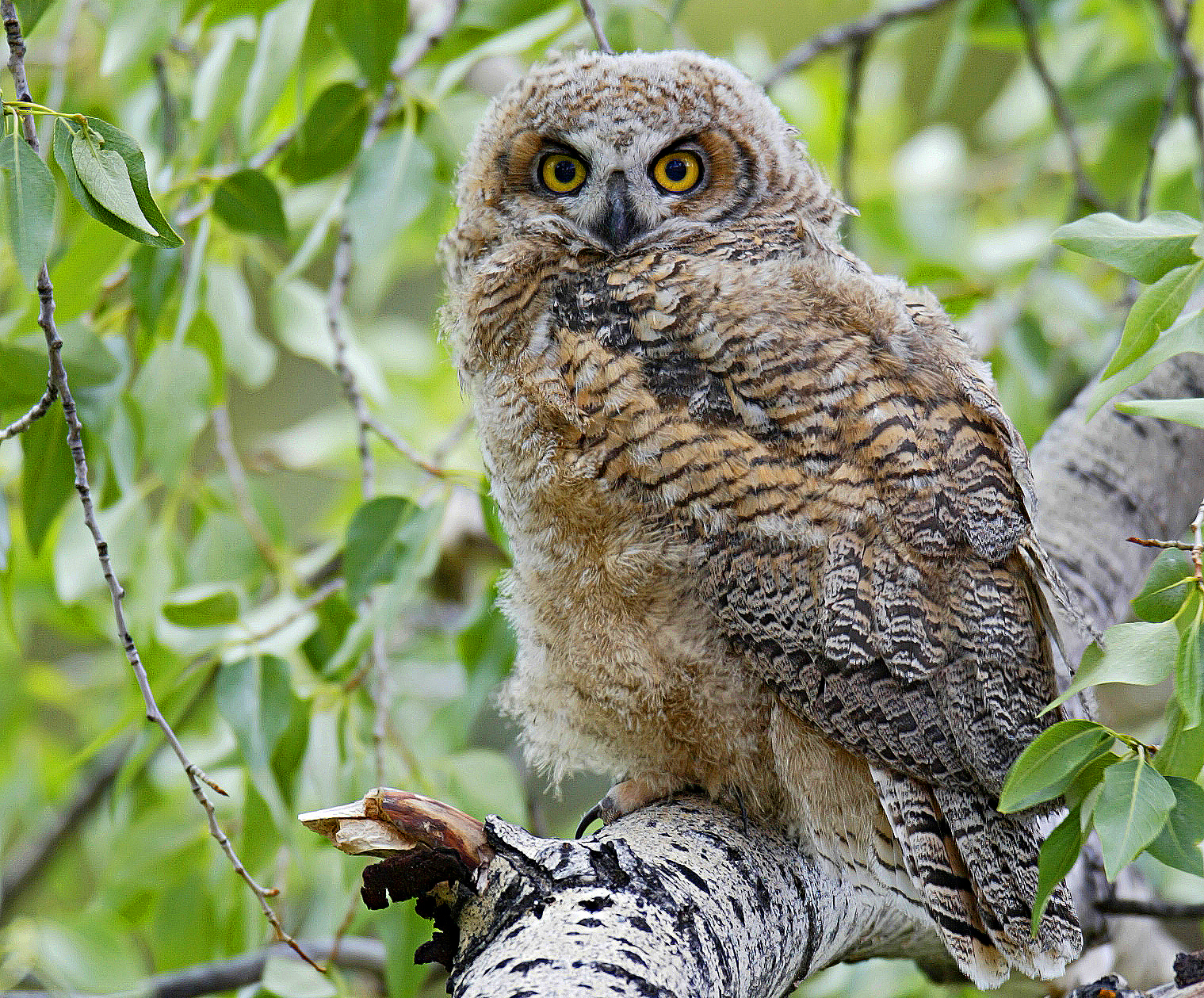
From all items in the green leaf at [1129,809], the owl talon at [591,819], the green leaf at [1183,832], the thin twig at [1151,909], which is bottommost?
the thin twig at [1151,909]

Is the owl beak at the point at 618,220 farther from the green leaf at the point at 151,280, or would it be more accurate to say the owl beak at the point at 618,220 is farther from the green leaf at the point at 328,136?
the green leaf at the point at 151,280

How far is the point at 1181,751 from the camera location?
3.25 feet

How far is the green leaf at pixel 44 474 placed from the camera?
1.59 metres

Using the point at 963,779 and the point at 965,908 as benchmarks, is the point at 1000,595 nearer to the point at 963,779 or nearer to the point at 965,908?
the point at 963,779

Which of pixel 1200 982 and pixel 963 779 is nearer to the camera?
pixel 1200 982

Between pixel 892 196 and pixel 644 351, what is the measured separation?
1506mm

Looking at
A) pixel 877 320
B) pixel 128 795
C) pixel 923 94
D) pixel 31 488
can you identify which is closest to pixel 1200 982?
pixel 877 320

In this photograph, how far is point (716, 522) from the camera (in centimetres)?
144

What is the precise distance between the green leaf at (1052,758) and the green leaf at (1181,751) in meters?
0.04

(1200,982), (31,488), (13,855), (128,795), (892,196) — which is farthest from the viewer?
(13,855)

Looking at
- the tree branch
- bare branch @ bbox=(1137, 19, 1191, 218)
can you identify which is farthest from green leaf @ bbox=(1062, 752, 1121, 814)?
bare branch @ bbox=(1137, 19, 1191, 218)

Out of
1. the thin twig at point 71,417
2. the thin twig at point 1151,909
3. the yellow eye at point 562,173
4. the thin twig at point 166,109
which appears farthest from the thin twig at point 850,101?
the thin twig at point 71,417

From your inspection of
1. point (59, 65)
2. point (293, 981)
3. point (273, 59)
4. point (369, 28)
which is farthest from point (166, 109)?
point (293, 981)

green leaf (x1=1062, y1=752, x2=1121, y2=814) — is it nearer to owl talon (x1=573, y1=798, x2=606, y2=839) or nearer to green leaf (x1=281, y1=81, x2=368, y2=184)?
owl talon (x1=573, y1=798, x2=606, y2=839)
